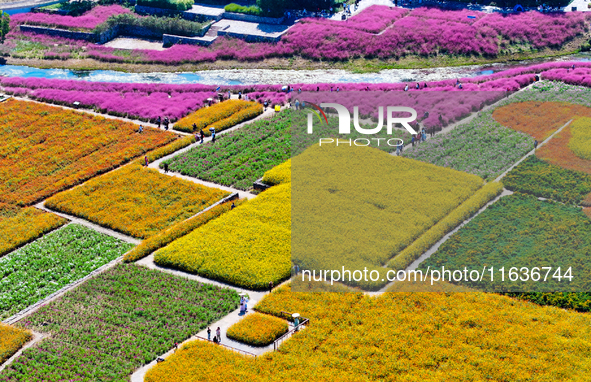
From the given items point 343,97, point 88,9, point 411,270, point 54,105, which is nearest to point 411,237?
point 411,270

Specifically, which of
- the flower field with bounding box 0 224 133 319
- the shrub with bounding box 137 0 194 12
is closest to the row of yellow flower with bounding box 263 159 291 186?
the flower field with bounding box 0 224 133 319

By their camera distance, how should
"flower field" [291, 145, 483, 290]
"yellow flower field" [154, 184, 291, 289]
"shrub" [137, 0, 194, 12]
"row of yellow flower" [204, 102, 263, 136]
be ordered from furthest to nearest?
"shrub" [137, 0, 194, 12], "row of yellow flower" [204, 102, 263, 136], "flower field" [291, 145, 483, 290], "yellow flower field" [154, 184, 291, 289]

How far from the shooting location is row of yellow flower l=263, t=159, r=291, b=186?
66125mm

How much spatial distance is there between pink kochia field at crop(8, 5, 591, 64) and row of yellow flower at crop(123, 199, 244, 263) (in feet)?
146

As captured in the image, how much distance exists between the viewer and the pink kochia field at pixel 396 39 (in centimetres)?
10169

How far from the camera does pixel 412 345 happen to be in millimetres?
44969

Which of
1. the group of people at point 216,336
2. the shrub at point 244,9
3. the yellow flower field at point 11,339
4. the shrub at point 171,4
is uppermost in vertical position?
the shrub at point 171,4

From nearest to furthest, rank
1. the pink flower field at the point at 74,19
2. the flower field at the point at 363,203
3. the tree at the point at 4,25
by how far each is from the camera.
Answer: the flower field at the point at 363,203
the tree at the point at 4,25
the pink flower field at the point at 74,19

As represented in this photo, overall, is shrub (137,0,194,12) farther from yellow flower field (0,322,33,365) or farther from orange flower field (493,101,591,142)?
yellow flower field (0,322,33,365)

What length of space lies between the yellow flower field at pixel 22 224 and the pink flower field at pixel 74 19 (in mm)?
52233

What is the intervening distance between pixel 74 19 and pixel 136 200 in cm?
5811

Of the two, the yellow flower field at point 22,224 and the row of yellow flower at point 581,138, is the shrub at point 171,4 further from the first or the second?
the row of yellow flower at point 581,138

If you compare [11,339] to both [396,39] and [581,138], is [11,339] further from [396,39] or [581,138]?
[396,39]

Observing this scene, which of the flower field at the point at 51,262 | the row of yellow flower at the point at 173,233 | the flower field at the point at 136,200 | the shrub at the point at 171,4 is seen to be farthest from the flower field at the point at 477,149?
the shrub at the point at 171,4
